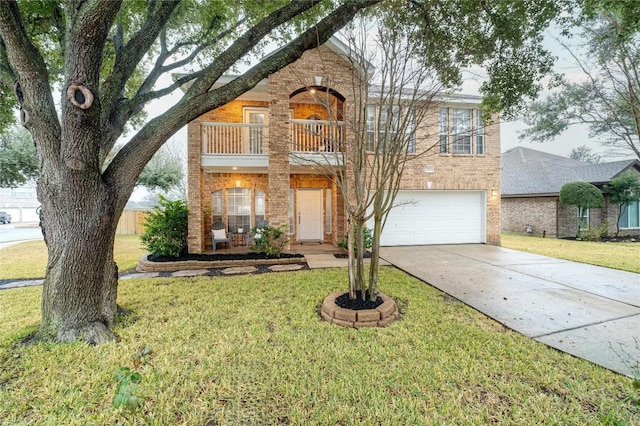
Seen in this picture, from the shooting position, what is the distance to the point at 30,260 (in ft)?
27.4

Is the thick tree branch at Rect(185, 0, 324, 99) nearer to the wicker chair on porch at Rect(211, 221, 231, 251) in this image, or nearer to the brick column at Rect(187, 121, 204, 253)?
the brick column at Rect(187, 121, 204, 253)

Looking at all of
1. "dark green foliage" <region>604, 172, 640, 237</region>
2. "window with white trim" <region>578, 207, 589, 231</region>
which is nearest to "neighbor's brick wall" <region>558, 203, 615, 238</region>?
"window with white trim" <region>578, 207, 589, 231</region>

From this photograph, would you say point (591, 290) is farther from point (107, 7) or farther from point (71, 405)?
point (107, 7)

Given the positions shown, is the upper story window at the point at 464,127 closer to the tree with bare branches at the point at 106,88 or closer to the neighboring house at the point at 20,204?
the tree with bare branches at the point at 106,88

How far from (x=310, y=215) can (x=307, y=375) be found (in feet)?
28.3

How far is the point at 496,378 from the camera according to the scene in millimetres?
2625

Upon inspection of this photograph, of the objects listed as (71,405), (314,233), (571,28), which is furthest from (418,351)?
(314,233)

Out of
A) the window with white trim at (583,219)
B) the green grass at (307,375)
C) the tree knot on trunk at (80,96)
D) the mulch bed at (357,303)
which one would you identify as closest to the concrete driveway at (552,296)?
the green grass at (307,375)

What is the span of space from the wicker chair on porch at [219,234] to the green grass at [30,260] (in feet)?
7.70

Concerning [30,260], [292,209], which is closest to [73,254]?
[292,209]

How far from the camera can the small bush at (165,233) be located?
25.7 ft

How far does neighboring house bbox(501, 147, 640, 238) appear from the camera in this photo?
14047 millimetres

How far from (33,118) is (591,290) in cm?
958

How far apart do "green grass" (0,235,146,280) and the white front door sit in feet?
19.3
